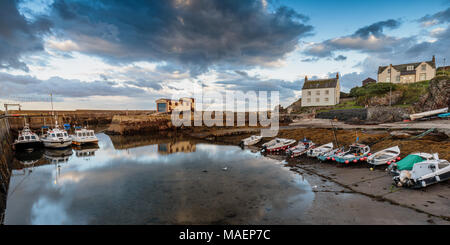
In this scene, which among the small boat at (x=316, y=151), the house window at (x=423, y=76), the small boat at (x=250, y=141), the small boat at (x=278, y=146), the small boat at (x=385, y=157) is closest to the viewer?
Result: the small boat at (x=385, y=157)

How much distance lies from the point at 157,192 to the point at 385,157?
62.0 feet

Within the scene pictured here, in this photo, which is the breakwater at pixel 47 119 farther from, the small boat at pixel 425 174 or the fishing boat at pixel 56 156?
the small boat at pixel 425 174

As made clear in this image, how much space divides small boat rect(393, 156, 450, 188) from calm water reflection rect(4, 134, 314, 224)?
229 inches

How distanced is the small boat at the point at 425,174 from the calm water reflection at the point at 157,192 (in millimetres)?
5811

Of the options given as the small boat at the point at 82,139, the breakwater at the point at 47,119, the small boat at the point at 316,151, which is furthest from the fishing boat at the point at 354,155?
the breakwater at the point at 47,119

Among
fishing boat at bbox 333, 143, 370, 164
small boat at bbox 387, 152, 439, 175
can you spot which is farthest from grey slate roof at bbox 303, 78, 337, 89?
small boat at bbox 387, 152, 439, 175

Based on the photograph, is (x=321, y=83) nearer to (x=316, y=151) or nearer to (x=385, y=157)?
(x=316, y=151)

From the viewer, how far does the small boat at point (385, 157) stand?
1532 centimetres

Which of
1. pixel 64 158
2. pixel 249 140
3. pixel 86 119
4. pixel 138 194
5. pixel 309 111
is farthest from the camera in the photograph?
pixel 86 119

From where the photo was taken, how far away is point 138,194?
13117 millimetres

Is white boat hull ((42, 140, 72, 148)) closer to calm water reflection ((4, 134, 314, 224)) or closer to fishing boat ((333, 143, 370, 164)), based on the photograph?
calm water reflection ((4, 134, 314, 224))
